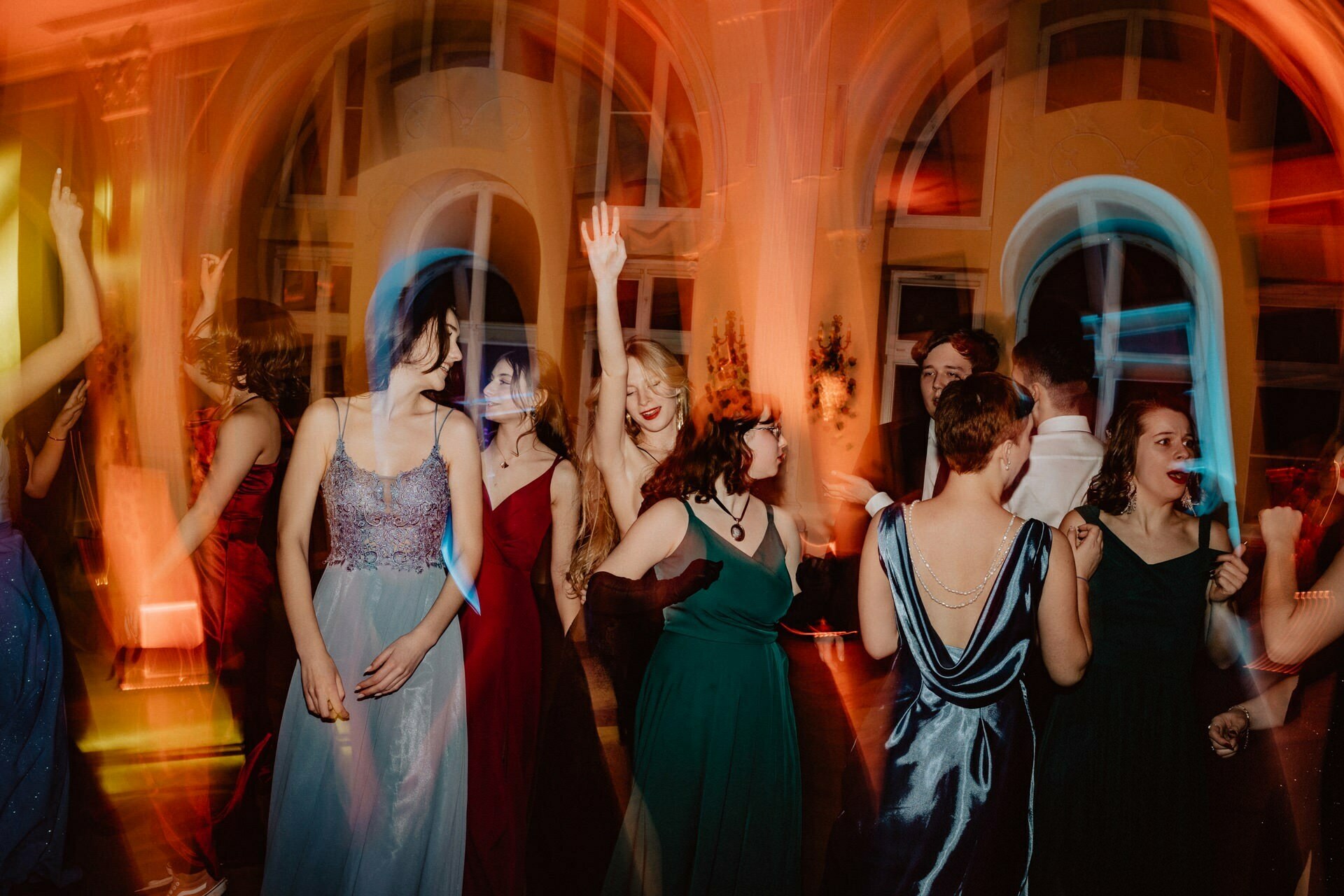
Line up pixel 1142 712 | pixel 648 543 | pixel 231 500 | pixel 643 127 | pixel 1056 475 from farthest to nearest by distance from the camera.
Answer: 1. pixel 643 127
2. pixel 231 500
3. pixel 1056 475
4. pixel 1142 712
5. pixel 648 543

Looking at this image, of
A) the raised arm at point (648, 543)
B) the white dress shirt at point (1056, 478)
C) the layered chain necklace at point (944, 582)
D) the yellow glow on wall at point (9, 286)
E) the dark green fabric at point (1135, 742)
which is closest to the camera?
the layered chain necklace at point (944, 582)

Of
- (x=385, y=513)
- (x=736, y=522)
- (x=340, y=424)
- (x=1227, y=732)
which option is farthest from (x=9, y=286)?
(x=1227, y=732)

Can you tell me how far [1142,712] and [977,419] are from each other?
928mm

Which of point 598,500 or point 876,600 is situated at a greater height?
point 598,500

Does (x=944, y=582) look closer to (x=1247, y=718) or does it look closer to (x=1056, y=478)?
(x=1056, y=478)

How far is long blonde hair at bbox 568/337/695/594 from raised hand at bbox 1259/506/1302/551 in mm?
1557

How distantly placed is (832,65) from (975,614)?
1712mm

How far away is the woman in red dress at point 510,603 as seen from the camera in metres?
2.26

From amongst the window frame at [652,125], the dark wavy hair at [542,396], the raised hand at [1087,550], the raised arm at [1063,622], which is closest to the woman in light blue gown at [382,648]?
the dark wavy hair at [542,396]

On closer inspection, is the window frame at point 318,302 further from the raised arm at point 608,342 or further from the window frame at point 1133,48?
the window frame at point 1133,48

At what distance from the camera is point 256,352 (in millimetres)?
2383

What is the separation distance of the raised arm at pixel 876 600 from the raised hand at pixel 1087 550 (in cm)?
56

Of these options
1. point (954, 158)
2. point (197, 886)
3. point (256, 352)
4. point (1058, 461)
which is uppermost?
point (954, 158)

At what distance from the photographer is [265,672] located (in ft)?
7.92
